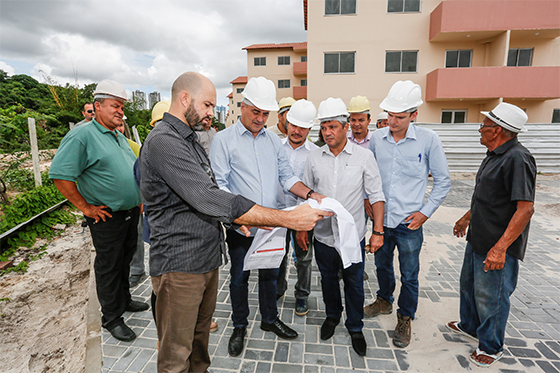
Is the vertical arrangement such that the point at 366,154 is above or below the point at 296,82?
below

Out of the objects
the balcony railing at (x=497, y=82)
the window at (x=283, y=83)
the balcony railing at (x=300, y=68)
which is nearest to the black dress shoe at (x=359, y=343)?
the balcony railing at (x=497, y=82)

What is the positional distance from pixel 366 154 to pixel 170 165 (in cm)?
190

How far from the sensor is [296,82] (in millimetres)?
30797

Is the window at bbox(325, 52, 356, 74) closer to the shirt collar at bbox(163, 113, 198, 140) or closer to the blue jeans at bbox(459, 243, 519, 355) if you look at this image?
the blue jeans at bbox(459, 243, 519, 355)

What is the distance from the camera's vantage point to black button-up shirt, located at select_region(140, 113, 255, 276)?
A: 1760 mm

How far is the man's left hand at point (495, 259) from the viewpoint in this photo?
2.49m

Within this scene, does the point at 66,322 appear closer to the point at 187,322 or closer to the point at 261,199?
the point at 187,322

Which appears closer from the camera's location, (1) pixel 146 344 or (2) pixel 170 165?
(2) pixel 170 165

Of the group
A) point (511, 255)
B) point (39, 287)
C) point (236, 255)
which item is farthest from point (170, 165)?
point (39, 287)

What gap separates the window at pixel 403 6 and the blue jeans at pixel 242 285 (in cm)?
1761

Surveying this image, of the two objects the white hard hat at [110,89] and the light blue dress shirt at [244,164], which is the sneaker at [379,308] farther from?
the white hard hat at [110,89]

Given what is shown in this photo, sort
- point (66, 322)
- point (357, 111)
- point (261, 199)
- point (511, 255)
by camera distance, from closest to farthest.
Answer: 1. point (511, 255)
2. point (261, 199)
3. point (66, 322)
4. point (357, 111)

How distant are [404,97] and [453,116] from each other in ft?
54.2

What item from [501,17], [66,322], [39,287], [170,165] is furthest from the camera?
[501,17]
